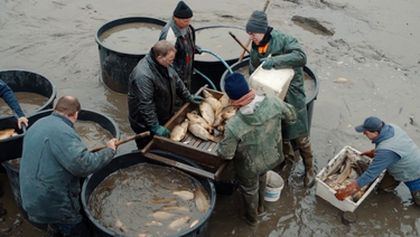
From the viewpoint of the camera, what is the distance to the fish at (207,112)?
18.6ft

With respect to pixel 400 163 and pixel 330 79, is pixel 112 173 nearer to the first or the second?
pixel 400 163

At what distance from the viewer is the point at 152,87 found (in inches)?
207

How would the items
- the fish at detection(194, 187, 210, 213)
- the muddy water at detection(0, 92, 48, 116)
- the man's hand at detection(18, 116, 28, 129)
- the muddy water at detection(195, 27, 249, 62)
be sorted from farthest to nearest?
the muddy water at detection(195, 27, 249, 62) < the muddy water at detection(0, 92, 48, 116) < the man's hand at detection(18, 116, 28, 129) < the fish at detection(194, 187, 210, 213)

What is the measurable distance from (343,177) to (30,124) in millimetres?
3972

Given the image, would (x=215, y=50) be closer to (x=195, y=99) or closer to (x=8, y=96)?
(x=195, y=99)

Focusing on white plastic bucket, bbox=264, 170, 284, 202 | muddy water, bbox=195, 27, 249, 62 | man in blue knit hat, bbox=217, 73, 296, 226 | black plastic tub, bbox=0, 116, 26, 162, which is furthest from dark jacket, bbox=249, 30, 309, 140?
black plastic tub, bbox=0, 116, 26, 162

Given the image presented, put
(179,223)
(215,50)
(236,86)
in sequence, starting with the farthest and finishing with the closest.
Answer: (215,50)
(179,223)
(236,86)

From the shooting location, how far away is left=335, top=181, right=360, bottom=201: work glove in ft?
18.3

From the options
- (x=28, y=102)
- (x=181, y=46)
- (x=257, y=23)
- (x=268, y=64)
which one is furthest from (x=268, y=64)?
(x=28, y=102)

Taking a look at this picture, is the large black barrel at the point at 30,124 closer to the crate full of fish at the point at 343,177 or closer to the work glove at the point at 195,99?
the work glove at the point at 195,99

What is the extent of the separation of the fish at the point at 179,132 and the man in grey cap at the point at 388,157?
200cm

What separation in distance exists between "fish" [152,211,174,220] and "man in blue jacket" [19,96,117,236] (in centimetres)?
81

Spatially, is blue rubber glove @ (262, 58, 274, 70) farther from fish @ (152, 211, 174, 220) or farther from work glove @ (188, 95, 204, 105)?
fish @ (152, 211, 174, 220)

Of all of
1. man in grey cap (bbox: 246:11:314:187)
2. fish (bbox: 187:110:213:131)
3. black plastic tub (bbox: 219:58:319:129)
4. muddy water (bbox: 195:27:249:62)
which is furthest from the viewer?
muddy water (bbox: 195:27:249:62)
